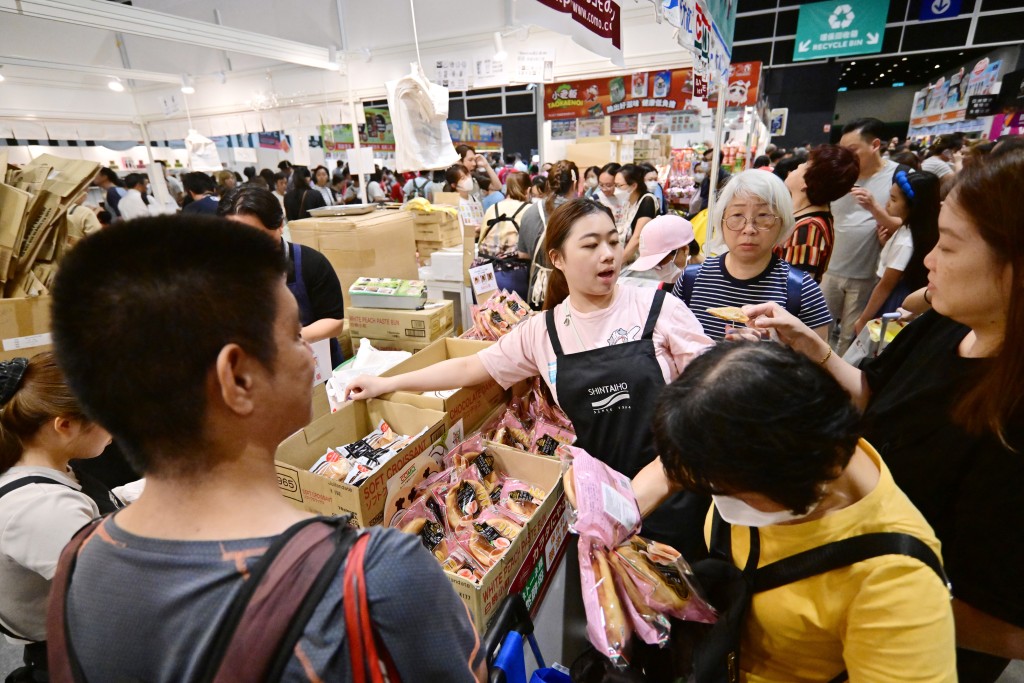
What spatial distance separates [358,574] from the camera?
595mm

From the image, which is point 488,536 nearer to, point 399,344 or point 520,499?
point 520,499

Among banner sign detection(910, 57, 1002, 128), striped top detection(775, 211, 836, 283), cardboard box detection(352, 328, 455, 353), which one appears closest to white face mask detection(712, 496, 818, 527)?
cardboard box detection(352, 328, 455, 353)

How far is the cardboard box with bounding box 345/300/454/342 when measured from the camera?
2.68 m

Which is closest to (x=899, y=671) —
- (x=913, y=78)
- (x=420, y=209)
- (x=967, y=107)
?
(x=420, y=209)

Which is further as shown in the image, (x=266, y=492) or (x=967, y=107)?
(x=967, y=107)

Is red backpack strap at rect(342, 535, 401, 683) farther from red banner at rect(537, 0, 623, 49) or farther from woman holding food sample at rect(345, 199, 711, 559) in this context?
red banner at rect(537, 0, 623, 49)

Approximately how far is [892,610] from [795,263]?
2482mm

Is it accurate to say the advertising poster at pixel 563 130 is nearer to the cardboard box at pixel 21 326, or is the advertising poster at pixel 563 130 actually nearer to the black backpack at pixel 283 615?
Answer: the cardboard box at pixel 21 326

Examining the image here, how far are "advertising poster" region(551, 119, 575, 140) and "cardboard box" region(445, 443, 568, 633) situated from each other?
9845mm

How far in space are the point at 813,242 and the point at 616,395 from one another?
199 centimetres

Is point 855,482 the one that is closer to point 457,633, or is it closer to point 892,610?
point 892,610

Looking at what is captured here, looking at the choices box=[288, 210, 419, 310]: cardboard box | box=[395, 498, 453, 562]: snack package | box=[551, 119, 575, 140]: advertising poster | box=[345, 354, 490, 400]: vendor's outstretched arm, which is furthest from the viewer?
box=[551, 119, 575, 140]: advertising poster

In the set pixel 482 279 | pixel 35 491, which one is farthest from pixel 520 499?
pixel 482 279

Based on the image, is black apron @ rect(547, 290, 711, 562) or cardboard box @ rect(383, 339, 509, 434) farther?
cardboard box @ rect(383, 339, 509, 434)
